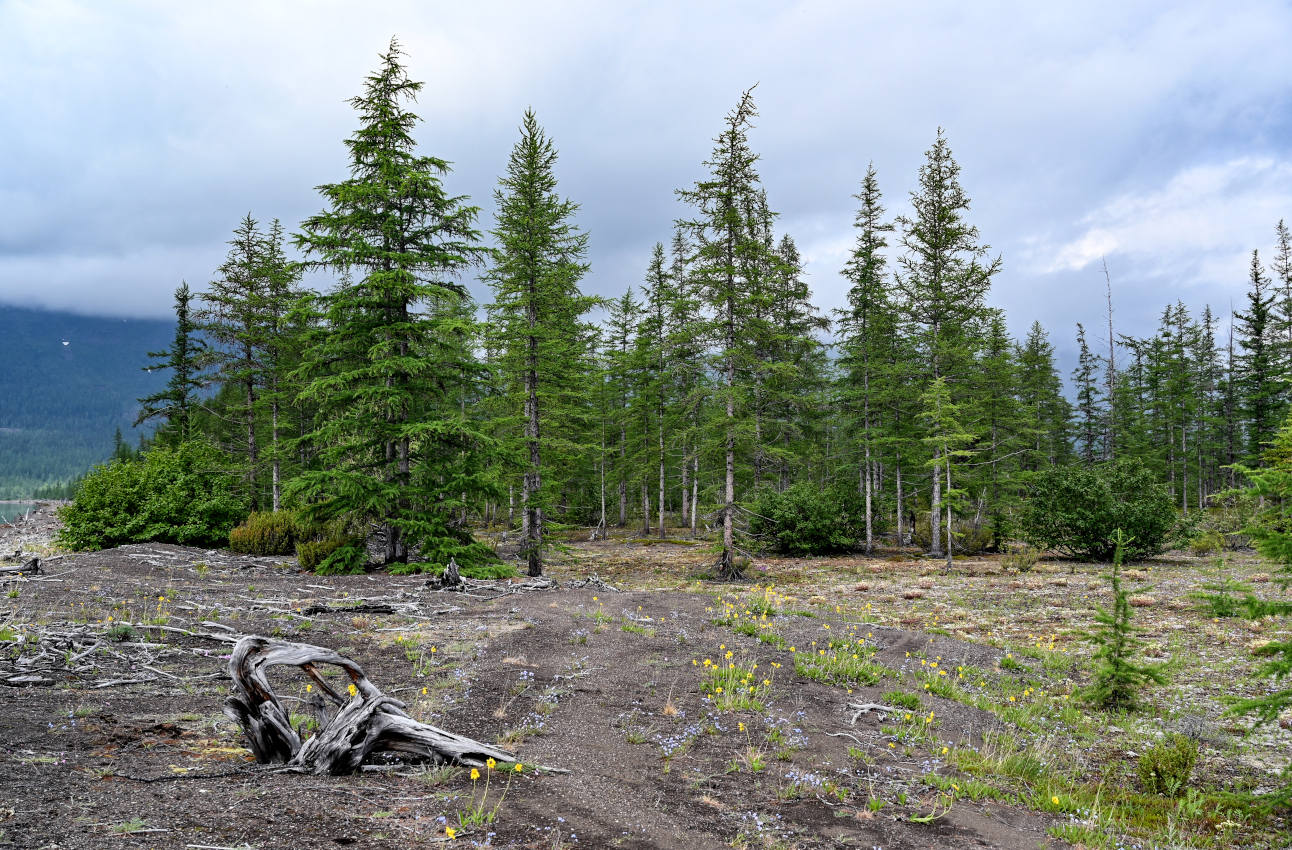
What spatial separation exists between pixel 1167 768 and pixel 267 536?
21599 mm

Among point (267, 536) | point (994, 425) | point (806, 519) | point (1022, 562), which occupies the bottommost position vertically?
point (1022, 562)

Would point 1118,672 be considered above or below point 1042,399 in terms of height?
below

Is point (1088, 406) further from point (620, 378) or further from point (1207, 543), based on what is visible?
point (620, 378)

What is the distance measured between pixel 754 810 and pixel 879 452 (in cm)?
2744

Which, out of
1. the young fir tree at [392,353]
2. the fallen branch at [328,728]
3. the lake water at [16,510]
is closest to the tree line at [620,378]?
the young fir tree at [392,353]

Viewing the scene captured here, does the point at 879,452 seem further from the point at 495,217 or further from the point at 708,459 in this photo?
the point at 495,217

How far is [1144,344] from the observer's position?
53000 millimetres

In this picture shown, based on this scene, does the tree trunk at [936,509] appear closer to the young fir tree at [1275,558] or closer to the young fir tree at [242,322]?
the young fir tree at [1275,558]

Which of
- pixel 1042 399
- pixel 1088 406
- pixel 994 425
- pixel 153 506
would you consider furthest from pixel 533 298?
pixel 1088 406

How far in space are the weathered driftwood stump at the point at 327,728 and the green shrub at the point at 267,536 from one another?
15.8 m

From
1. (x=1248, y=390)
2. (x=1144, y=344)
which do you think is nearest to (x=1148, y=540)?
(x=1248, y=390)

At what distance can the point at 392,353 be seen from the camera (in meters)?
16.7

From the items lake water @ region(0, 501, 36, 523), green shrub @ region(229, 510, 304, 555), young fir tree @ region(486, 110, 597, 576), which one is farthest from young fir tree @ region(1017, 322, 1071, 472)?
lake water @ region(0, 501, 36, 523)

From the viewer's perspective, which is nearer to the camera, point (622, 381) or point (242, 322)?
point (242, 322)
